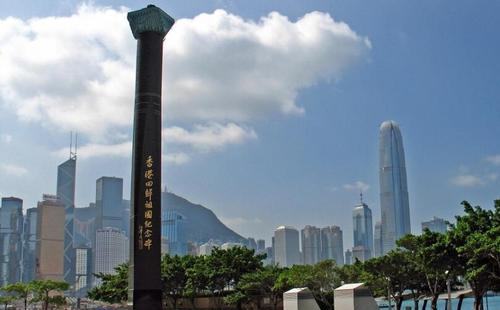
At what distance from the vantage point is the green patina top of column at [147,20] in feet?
104

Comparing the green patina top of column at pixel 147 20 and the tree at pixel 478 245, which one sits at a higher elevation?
the green patina top of column at pixel 147 20

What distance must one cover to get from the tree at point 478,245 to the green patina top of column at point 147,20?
18664 millimetres

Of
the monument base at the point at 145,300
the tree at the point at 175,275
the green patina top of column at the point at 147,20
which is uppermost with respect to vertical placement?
the green patina top of column at the point at 147,20

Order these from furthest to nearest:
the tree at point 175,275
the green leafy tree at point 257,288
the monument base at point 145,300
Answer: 1. the tree at point 175,275
2. the green leafy tree at point 257,288
3. the monument base at point 145,300

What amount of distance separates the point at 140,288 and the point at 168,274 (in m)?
26.1

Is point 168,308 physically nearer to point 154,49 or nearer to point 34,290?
point 34,290

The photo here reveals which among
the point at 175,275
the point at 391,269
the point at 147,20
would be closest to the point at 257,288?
the point at 175,275

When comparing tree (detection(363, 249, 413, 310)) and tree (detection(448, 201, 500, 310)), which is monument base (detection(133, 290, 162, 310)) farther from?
tree (detection(363, 249, 413, 310))

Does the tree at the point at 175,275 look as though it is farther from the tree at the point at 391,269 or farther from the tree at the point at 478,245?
the tree at the point at 478,245

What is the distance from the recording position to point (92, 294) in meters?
60.7

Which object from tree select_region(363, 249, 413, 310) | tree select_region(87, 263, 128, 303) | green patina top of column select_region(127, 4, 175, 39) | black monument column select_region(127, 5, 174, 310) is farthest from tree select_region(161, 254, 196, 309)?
green patina top of column select_region(127, 4, 175, 39)

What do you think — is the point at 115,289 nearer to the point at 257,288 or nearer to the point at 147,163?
the point at 257,288

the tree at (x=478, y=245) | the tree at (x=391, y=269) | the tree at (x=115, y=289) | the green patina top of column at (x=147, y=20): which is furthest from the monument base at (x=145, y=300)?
the tree at (x=115, y=289)

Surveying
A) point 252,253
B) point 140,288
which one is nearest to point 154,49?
point 140,288
